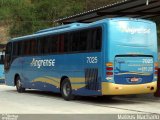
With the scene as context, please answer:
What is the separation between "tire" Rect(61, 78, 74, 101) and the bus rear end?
108 inches

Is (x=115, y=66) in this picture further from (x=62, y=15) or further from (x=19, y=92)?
(x=62, y=15)

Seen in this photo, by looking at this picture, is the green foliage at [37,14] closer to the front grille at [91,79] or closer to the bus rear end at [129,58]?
the front grille at [91,79]

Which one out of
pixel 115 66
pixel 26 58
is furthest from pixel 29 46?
pixel 115 66

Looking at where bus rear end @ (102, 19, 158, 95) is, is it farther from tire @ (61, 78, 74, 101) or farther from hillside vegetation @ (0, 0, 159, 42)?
hillside vegetation @ (0, 0, 159, 42)

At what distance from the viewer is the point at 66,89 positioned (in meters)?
20.1

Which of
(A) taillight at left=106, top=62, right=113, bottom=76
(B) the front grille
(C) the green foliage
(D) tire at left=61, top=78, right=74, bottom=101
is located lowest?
(D) tire at left=61, top=78, right=74, bottom=101

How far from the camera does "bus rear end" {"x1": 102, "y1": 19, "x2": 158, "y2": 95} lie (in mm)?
17250

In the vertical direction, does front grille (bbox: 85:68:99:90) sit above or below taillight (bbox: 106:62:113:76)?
below

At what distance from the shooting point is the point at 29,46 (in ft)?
78.9

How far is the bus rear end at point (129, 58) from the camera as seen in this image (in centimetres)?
A: 1725

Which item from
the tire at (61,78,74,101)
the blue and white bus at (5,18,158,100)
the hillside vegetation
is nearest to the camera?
the blue and white bus at (5,18,158,100)

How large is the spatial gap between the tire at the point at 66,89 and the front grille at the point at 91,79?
4.85 ft

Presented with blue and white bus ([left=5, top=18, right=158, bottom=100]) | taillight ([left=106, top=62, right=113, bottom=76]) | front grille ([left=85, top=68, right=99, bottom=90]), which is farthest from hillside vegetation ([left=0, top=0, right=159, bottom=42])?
taillight ([left=106, top=62, right=113, bottom=76])

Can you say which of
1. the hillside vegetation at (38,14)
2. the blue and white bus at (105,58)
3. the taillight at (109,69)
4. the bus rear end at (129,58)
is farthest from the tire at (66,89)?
the hillside vegetation at (38,14)
